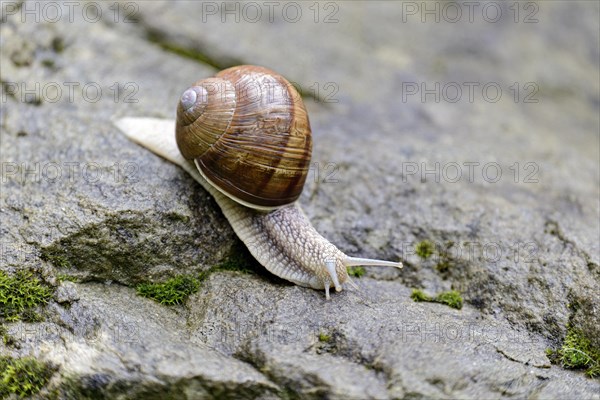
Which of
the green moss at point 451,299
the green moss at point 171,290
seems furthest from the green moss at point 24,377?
the green moss at point 451,299

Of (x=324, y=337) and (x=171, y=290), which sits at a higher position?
(x=324, y=337)

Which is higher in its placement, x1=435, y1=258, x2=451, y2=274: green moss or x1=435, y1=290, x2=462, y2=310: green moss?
x1=435, y1=258, x2=451, y2=274: green moss

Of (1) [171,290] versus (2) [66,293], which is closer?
(2) [66,293]

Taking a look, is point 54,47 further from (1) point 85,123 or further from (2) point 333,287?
(2) point 333,287

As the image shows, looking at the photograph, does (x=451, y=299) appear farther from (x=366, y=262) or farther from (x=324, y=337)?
(x=324, y=337)

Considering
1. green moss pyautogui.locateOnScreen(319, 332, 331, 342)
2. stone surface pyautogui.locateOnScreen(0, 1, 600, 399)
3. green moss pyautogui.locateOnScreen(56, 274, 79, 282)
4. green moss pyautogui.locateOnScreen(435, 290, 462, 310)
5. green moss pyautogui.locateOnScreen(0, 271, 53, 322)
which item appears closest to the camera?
stone surface pyautogui.locateOnScreen(0, 1, 600, 399)

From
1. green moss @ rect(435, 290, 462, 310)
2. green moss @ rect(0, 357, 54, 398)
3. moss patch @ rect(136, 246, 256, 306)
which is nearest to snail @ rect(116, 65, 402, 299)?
moss patch @ rect(136, 246, 256, 306)

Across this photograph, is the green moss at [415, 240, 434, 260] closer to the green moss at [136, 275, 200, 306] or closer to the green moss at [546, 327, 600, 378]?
the green moss at [546, 327, 600, 378]

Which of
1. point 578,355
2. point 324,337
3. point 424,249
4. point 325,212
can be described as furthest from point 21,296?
point 578,355
